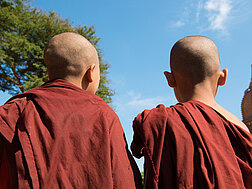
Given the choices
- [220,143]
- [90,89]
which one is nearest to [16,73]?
[90,89]

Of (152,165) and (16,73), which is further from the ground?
(16,73)

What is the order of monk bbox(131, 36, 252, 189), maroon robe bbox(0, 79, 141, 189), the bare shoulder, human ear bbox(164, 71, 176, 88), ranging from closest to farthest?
maroon robe bbox(0, 79, 141, 189) < monk bbox(131, 36, 252, 189) < the bare shoulder < human ear bbox(164, 71, 176, 88)

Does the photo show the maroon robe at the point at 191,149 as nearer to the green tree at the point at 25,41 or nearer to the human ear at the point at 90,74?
the human ear at the point at 90,74

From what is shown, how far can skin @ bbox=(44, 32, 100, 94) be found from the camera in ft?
7.43

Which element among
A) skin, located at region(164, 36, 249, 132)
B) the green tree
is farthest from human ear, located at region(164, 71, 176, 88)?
the green tree

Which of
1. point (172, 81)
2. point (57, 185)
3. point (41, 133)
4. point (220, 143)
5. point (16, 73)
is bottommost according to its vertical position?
point (57, 185)

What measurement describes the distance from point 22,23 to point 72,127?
46.2 ft

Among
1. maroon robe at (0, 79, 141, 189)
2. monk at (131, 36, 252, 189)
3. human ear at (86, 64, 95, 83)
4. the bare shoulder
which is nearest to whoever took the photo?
maroon robe at (0, 79, 141, 189)

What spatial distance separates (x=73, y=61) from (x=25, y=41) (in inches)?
491

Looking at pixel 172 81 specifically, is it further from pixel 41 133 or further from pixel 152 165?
pixel 41 133

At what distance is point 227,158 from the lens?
1904 millimetres

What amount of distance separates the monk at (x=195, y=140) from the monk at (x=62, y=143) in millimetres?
214

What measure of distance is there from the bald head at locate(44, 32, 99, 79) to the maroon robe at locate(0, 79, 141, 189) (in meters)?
0.31

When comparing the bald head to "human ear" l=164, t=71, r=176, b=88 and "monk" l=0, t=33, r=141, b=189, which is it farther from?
"human ear" l=164, t=71, r=176, b=88
